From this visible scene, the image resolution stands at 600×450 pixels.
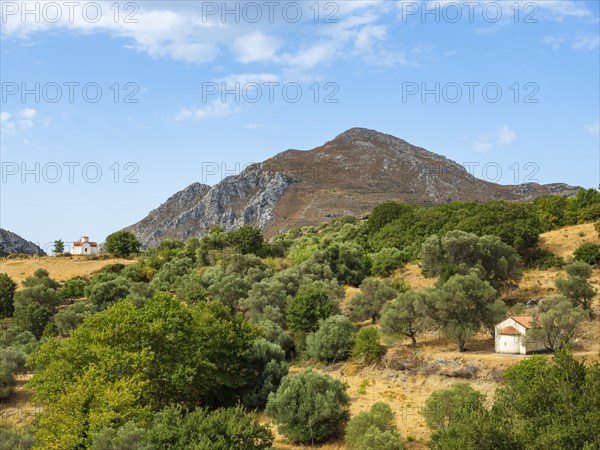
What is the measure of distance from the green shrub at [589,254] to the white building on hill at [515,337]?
674 inches

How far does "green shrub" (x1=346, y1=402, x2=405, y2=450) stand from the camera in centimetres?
2148

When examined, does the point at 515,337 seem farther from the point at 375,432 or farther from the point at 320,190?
the point at 320,190

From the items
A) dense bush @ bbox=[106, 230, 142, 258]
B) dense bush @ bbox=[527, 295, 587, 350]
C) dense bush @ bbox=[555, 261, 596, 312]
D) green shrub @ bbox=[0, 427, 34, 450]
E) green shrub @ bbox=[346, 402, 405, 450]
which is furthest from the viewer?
dense bush @ bbox=[106, 230, 142, 258]

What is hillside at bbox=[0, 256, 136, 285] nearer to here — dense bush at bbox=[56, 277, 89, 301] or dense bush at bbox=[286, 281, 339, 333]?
dense bush at bbox=[56, 277, 89, 301]

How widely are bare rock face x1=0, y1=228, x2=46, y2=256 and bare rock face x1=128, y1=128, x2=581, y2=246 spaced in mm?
29444

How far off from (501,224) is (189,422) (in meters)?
44.9

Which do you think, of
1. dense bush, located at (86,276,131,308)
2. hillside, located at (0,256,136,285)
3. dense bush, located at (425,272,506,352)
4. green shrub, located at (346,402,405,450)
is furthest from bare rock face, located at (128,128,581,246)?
green shrub, located at (346,402,405,450)

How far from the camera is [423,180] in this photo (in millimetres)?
157500

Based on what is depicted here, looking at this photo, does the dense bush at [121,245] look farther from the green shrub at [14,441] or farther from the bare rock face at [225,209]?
the green shrub at [14,441]

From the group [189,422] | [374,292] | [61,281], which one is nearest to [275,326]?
[374,292]

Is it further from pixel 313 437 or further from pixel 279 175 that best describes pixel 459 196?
pixel 313 437

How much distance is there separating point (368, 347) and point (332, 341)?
264cm

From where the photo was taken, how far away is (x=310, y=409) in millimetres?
25734

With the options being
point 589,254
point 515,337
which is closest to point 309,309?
point 515,337
